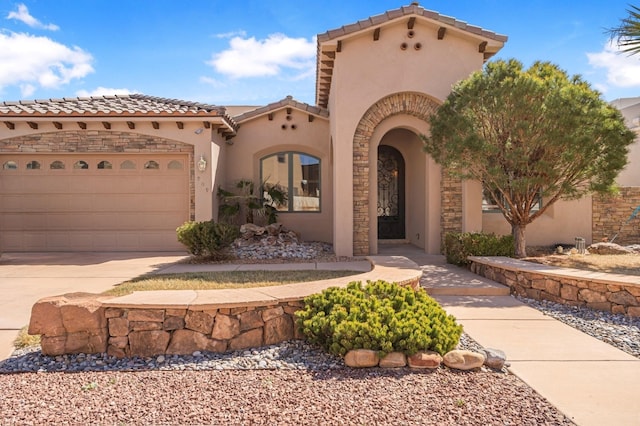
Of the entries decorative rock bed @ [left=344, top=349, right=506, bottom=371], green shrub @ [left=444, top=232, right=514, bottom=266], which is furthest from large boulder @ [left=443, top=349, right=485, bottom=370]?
green shrub @ [left=444, top=232, right=514, bottom=266]

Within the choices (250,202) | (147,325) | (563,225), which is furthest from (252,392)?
(563,225)

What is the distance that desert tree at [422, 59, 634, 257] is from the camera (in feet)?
27.8

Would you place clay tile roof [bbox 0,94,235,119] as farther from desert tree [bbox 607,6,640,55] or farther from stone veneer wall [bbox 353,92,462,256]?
desert tree [bbox 607,6,640,55]

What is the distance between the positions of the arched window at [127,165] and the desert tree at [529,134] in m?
8.54

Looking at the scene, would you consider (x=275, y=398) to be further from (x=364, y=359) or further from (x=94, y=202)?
(x=94, y=202)

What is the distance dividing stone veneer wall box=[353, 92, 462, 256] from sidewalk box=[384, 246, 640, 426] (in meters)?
4.11

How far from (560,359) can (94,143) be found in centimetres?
1227

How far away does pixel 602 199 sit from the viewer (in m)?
11.5

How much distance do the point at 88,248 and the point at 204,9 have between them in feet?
24.7

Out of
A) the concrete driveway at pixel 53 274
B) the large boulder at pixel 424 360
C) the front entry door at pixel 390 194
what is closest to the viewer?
the large boulder at pixel 424 360

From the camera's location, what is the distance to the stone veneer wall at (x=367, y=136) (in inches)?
427

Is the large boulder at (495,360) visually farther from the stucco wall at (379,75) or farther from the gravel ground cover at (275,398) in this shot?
the stucco wall at (379,75)

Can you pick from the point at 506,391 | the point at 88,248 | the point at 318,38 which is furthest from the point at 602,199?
the point at 88,248

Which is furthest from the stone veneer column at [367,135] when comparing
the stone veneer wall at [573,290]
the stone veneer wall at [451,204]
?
the stone veneer wall at [573,290]
